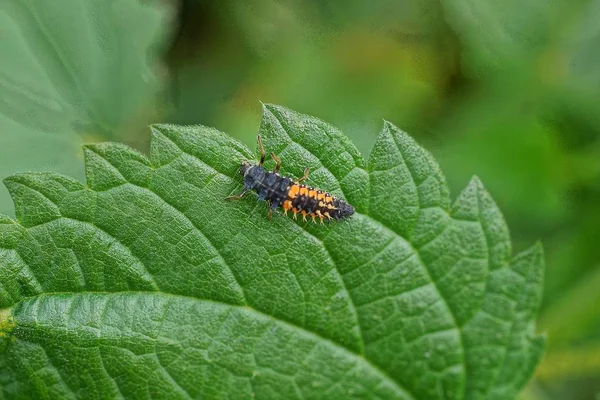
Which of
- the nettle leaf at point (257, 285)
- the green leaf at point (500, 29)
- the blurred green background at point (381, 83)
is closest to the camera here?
the nettle leaf at point (257, 285)

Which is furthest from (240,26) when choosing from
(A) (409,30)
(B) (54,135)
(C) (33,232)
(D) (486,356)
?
(D) (486,356)

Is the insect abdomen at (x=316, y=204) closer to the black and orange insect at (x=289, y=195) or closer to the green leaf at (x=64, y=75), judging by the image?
the black and orange insect at (x=289, y=195)

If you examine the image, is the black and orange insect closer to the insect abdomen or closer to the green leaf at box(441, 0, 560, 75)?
the insect abdomen

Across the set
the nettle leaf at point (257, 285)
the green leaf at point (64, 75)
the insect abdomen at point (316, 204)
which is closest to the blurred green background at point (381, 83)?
the green leaf at point (64, 75)

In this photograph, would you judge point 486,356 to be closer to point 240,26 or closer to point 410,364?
point 410,364

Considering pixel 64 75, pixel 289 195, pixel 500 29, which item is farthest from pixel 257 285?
pixel 500 29

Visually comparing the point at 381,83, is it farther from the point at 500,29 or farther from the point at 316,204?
the point at 316,204

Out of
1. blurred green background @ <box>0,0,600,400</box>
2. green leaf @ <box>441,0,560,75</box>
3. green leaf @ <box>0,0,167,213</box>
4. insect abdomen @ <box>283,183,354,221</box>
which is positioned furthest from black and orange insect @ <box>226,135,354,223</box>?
green leaf @ <box>441,0,560,75</box>
